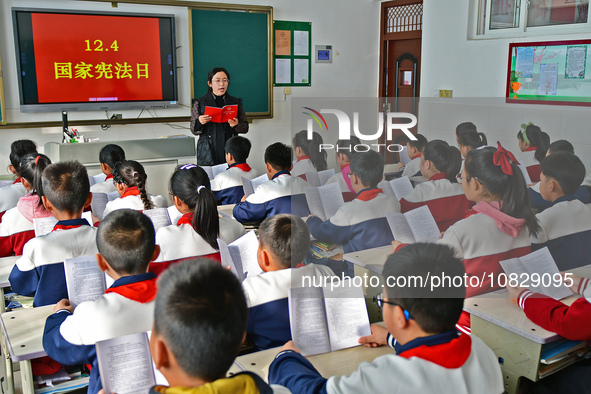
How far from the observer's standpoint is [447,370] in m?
1.17

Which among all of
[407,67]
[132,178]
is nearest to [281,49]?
[407,67]

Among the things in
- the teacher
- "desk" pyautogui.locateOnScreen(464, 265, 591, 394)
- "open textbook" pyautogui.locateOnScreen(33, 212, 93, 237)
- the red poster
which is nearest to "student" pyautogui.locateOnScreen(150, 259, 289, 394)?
"desk" pyautogui.locateOnScreen(464, 265, 591, 394)

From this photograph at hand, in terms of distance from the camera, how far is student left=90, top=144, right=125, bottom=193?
136 inches

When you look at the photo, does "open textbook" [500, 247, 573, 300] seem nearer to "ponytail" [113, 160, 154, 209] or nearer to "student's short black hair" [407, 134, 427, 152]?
"student's short black hair" [407, 134, 427, 152]

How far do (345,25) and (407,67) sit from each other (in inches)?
35.7

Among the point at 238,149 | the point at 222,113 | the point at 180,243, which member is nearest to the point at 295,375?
the point at 180,243

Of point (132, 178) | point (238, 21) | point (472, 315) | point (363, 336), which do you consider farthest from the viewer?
point (238, 21)

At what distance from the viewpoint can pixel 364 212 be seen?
1.25 metres

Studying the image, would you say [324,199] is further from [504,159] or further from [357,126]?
[504,159]

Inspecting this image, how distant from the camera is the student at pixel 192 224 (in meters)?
2.25

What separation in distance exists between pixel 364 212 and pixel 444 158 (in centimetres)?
28

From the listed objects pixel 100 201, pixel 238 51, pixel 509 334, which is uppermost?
pixel 238 51

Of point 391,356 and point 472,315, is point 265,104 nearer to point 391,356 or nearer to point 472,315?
point 472,315

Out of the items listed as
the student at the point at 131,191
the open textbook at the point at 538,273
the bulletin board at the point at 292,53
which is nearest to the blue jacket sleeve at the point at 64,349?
the open textbook at the point at 538,273
